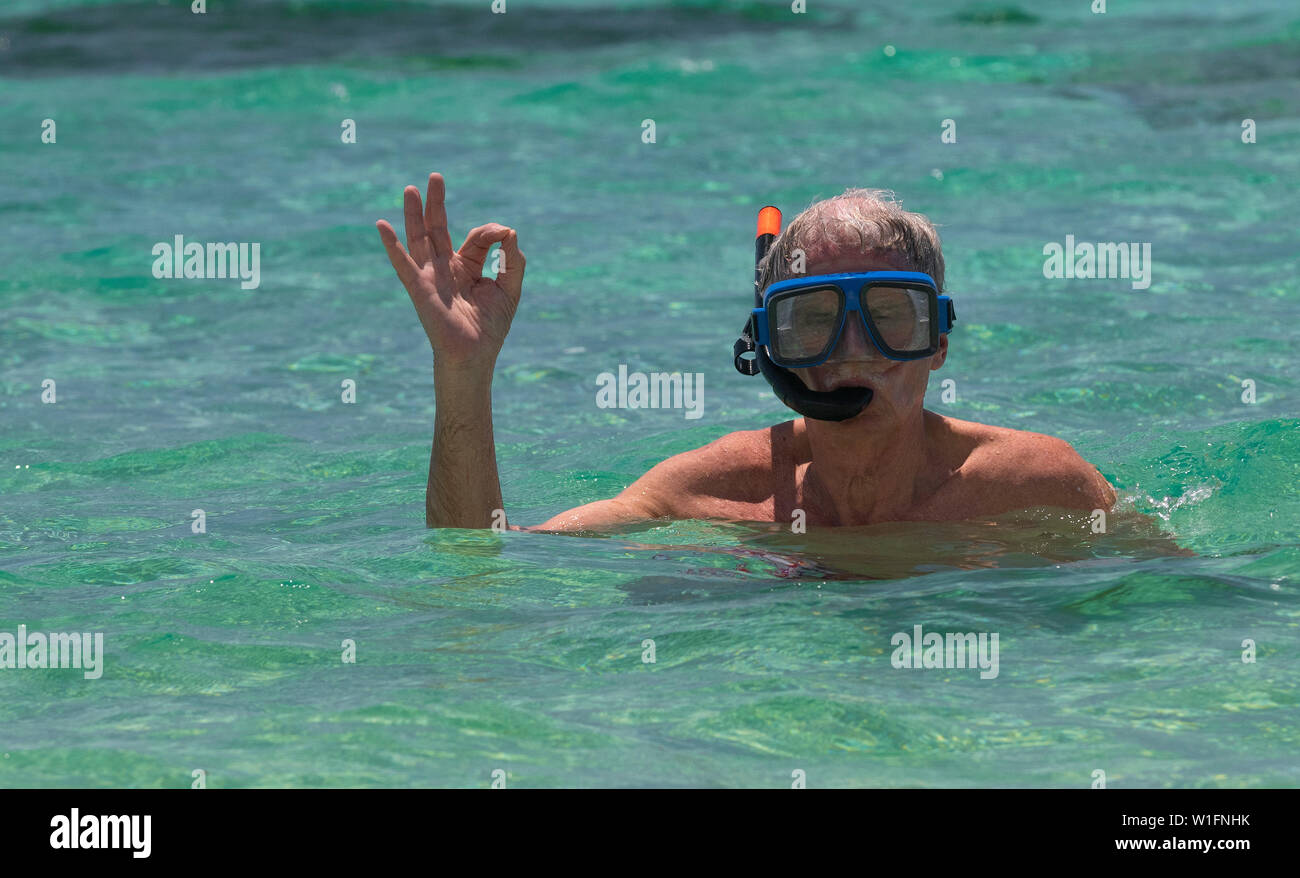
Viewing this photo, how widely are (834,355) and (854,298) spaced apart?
0.14m

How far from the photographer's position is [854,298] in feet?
12.2

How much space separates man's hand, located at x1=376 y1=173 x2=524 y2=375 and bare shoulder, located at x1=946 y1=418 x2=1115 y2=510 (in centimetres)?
133

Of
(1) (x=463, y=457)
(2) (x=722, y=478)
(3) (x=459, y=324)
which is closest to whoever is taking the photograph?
(3) (x=459, y=324)

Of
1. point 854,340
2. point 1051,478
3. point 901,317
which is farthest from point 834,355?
point 1051,478

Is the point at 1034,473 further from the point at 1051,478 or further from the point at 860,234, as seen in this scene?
the point at 860,234

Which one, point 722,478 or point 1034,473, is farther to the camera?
point 722,478

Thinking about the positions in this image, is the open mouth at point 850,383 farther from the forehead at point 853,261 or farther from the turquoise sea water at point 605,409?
the turquoise sea water at point 605,409

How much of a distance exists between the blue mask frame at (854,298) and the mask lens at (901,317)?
11 millimetres

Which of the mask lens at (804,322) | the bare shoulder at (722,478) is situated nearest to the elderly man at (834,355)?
the mask lens at (804,322)

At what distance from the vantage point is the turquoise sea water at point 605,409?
3.05 metres

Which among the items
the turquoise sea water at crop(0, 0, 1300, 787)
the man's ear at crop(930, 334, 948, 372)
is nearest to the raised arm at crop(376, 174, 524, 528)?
the turquoise sea water at crop(0, 0, 1300, 787)
